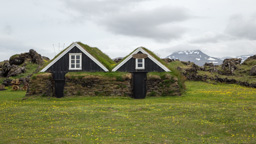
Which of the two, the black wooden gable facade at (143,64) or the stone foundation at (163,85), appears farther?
the black wooden gable facade at (143,64)

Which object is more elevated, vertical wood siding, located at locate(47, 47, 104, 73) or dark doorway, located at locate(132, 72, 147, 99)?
vertical wood siding, located at locate(47, 47, 104, 73)

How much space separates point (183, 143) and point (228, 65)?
7533 centimetres

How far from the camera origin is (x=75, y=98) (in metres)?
31.7

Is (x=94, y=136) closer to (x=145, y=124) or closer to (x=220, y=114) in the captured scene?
(x=145, y=124)

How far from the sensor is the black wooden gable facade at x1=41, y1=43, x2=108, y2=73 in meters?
34.3

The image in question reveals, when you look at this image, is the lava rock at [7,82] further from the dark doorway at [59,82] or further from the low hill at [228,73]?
the low hill at [228,73]

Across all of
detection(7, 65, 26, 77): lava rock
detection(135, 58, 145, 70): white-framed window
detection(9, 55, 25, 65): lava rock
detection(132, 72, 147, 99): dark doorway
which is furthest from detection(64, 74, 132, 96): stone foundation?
detection(9, 55, 25, 65): lava rock

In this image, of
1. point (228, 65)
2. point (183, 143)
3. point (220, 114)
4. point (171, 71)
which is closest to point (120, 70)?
point (171, 71)

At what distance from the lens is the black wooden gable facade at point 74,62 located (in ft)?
113

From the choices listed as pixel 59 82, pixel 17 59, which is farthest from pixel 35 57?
pixel 59 82

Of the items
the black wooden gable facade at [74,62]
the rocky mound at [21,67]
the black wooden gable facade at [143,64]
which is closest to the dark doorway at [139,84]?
the black wooden gable facade at [143,64]

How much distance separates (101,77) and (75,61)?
5074 millimetres

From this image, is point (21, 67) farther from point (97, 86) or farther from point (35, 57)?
point (97, 86)

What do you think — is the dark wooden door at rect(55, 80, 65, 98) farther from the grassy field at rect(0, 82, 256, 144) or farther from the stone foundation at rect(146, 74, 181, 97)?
the stone foundation at rect(146, 74, 181, 97)
